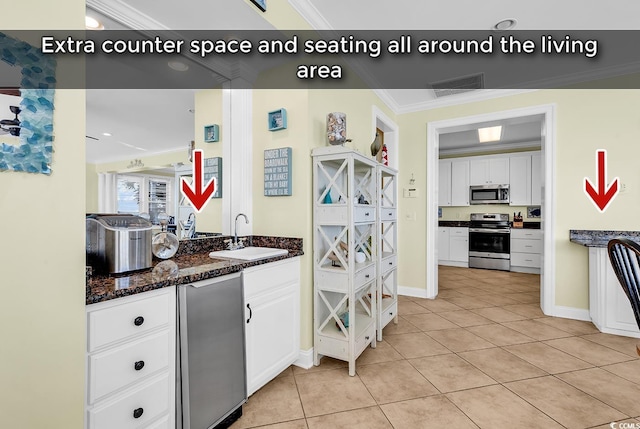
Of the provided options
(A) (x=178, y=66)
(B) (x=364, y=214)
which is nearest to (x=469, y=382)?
(B) (x=364, y=214)

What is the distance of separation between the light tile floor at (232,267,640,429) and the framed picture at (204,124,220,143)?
179cm

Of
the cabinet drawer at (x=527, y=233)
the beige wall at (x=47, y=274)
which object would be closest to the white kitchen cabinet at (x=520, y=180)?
the cabinet drawer at (x=527, y=233)

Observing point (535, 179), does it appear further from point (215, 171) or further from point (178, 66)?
point (178, 66)

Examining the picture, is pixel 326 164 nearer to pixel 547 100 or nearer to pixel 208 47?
pixel 208 47

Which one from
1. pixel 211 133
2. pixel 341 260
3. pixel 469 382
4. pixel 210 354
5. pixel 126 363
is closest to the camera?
pixel 126 363

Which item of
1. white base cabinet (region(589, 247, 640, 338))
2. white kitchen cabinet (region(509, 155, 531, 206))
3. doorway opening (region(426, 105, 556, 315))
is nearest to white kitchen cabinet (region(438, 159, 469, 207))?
white kitchen cabinet (region(509, 155, 531, 206))

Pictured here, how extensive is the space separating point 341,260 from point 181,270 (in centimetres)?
106

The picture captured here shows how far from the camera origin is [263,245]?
7.80ft

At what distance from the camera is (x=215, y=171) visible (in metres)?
2.28

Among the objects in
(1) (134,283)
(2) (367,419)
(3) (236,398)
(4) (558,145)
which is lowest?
(2) (367,419)

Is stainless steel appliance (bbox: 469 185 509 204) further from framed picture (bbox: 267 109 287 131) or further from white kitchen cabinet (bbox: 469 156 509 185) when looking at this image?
framed picture (bbox: 267 109 287 131)

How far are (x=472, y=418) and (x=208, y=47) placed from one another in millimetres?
2915

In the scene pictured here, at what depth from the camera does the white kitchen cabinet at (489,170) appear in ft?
19.4

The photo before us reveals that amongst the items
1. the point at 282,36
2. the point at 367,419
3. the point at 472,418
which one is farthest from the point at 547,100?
the point at 367,419
